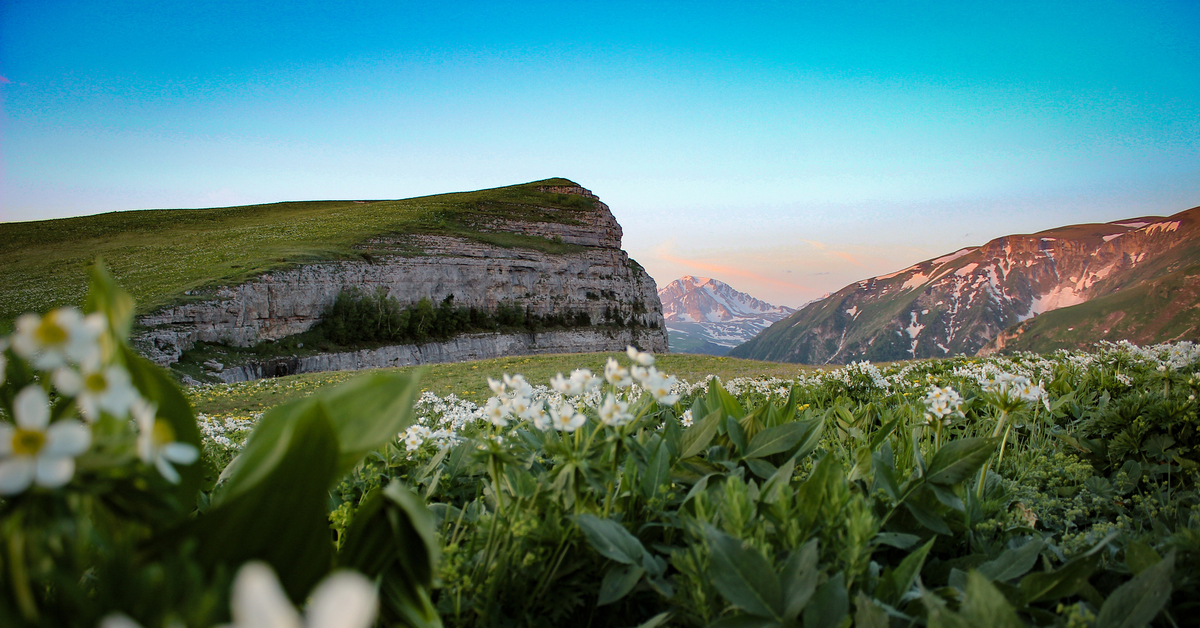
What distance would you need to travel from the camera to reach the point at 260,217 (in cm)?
6106

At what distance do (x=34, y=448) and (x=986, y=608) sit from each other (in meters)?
1.42

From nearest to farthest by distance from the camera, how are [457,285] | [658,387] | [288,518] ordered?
1. [288,518]
2. [658,387]
3. [457,285]

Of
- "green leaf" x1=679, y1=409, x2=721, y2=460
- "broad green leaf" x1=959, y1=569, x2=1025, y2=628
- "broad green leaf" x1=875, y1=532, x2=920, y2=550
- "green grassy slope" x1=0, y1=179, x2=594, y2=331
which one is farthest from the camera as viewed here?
"green grassy slope" x1=0, y1=179, x2=594, y2=331

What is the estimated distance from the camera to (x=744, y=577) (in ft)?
3.77

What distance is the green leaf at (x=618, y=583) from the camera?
129 centimetres

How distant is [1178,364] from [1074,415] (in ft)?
1.90

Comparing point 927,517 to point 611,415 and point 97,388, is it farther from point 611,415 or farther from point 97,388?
point 97,388

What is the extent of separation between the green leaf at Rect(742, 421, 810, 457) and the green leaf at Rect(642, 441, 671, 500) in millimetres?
490

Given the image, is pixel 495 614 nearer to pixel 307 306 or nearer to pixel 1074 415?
pixel 1074 415

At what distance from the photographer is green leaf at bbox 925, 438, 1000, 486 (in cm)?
170

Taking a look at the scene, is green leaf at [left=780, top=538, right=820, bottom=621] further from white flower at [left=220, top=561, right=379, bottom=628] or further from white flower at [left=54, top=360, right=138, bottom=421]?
white flower at [left=54, top=360, right=138, bottom=421]

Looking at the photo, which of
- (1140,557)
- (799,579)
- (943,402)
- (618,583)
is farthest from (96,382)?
(943,402)

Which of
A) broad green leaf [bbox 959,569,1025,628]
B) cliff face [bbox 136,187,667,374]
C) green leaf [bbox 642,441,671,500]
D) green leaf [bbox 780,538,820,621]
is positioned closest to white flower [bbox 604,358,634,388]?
green leaf [bbox 642,441,671,500]

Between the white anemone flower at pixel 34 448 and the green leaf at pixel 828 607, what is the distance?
4.04 ft
